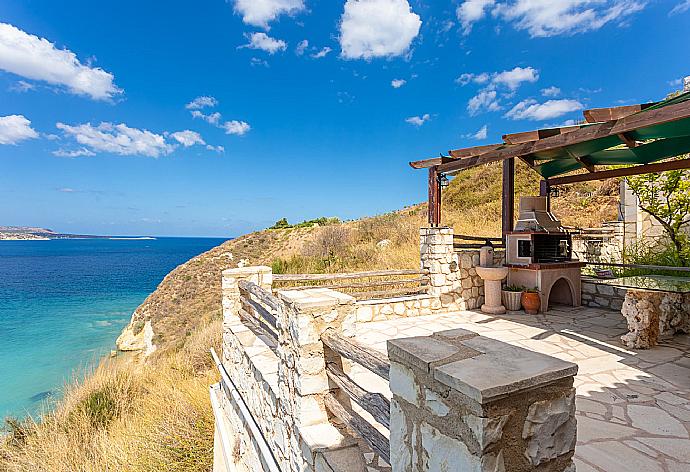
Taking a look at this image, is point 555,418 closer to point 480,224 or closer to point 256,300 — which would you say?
point 256,300

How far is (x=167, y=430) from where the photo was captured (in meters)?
5.73

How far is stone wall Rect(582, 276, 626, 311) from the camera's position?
19.5 ft

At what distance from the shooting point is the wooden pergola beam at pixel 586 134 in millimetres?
3469

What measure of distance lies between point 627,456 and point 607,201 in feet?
50.5

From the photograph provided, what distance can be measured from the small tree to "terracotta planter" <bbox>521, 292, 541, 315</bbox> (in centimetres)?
301

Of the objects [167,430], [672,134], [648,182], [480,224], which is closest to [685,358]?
[672,134]

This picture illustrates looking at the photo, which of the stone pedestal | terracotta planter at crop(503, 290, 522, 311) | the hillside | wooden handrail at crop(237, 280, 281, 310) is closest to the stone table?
the stone pedestal

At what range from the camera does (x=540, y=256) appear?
6160 millimetres

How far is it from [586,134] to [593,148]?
0.97m

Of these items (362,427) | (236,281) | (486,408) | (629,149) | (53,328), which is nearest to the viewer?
(486,408)

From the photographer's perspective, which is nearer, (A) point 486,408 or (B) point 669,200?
(A) point 486,408

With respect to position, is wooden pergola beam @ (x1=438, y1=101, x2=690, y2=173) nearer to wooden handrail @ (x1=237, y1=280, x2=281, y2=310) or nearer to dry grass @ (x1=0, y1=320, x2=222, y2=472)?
wooden handrail @ (x1=237, y1=280, x2=281, y2=310)

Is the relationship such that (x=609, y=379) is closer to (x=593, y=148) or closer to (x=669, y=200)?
(x=593, y=148)

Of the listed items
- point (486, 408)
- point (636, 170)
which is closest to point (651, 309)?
point (636, 170)
